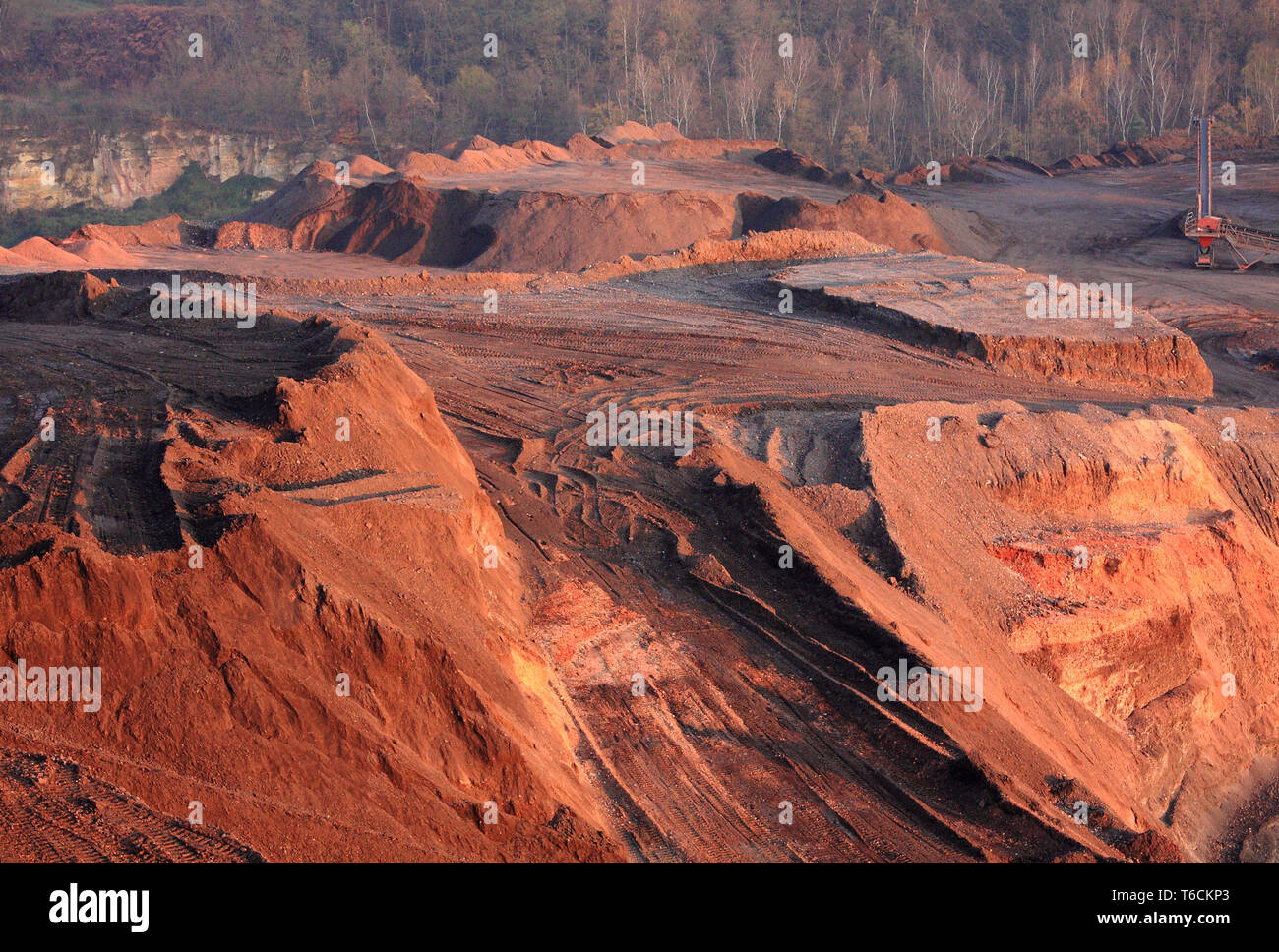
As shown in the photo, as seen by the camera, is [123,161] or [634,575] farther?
[123,161]

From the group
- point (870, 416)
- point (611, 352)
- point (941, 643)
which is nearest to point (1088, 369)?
point (870, 416)

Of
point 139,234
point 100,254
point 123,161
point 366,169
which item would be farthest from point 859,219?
point 123,161

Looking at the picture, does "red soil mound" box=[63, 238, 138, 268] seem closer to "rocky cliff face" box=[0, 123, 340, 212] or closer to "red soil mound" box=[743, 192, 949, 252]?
"red soil mound" box=[743, 192, 949, 252]

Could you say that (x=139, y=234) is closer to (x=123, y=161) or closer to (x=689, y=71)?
(x=123, y=161)

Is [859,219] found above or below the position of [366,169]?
below

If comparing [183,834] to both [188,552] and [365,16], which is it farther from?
[365,16]

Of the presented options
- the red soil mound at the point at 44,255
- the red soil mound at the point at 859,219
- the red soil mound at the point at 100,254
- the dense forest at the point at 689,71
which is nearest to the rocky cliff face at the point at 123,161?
the dense forest at the point at 689,71

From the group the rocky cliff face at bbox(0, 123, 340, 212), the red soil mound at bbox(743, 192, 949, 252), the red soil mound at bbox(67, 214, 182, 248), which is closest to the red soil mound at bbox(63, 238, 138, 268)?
the red soil mound at bbox(67, 214, 182, 248)
